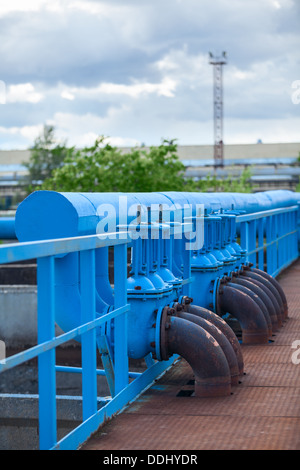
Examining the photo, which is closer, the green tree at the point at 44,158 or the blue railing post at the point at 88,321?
the blue railing post at the point at 88,321

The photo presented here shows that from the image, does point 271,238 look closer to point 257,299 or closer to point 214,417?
point 257,299

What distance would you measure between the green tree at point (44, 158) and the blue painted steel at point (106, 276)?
165 ft

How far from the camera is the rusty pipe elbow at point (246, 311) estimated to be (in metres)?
6.01

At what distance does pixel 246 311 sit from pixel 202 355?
1.71 m

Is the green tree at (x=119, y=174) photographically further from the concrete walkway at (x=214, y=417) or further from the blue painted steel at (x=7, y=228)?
the concrete walkway at (x=214, y=417)

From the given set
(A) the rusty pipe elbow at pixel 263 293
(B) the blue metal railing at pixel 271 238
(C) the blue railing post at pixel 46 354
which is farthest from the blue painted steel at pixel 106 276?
(B) the blue metal railing at pixel 271 238

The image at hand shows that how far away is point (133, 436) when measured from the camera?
12.0ft

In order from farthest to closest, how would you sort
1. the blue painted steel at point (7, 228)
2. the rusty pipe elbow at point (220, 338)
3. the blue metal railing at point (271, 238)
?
the blue metal railing at point (271, 238) < the blue painted steel at point (7, 228) < the rusty pipe elbow at point (220, 338)

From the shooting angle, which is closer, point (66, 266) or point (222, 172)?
point (66, 266)

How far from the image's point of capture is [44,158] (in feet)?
199

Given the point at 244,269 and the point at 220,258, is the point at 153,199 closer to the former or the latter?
the point at 220,258

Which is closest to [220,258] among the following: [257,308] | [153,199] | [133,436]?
[257,308]

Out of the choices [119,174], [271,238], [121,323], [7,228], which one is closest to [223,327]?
[121,323]

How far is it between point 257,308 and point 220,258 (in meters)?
0.64
